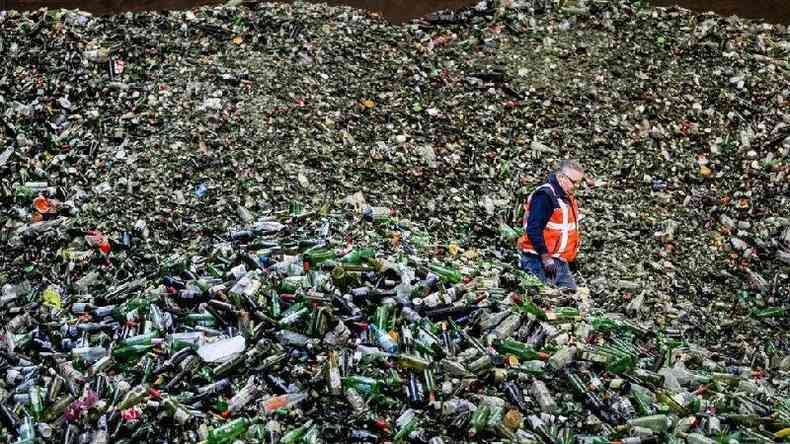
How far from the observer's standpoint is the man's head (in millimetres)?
7242

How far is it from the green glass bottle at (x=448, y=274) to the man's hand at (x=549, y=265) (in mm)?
906

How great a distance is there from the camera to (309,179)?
9.31 m

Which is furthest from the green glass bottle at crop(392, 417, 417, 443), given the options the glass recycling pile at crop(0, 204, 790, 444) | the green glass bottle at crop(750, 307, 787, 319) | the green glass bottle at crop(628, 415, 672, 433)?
the green glass bottle at crop(750, 307, 787, 319)

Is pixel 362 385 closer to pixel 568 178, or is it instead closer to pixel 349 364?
pixel 349 364

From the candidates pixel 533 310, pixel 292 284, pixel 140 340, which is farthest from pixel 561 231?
pixel 140 340

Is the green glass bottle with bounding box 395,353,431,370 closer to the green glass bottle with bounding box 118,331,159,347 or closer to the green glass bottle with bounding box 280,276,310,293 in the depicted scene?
the green glass bottle with bounding box 280,276,310,293

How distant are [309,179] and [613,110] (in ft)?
14.9

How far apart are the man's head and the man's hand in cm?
64

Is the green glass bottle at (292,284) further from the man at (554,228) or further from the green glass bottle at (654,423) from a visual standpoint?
the green glass bottle at (654,423)

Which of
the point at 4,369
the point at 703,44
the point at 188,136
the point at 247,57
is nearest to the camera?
the point at 4,369

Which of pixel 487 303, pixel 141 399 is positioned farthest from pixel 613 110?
pixel 141 399

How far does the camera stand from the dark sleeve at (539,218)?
7324 millimetres

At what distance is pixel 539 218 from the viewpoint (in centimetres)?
736

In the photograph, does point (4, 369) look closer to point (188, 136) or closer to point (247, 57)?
point (188, 136)
